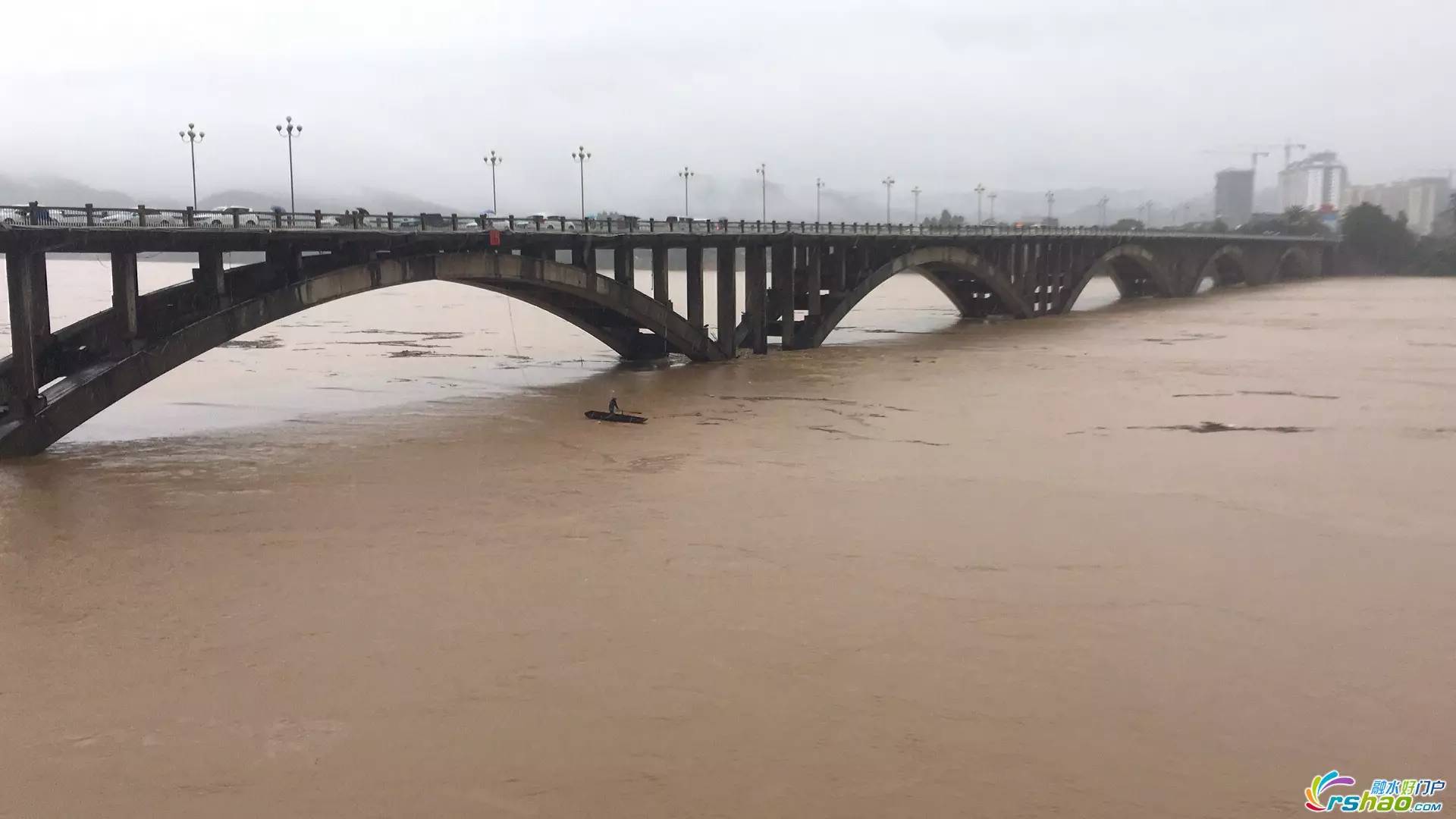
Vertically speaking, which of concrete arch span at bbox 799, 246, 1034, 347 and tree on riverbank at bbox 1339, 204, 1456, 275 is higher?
tree on riverbank at bbox 1339, 204, 1456, 275

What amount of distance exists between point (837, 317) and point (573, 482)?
35281 millimetres

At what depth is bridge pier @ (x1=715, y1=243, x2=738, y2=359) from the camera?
51.2 metres

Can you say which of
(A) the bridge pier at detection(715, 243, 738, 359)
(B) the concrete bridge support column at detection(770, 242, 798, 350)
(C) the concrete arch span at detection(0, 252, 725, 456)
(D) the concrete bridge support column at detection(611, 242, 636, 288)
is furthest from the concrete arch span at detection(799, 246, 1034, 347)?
(C) the concrete arch span at detection(0, 252, 725, 456)

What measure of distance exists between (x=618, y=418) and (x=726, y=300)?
18345 mm

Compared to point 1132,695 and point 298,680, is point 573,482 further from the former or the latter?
point 1132,695

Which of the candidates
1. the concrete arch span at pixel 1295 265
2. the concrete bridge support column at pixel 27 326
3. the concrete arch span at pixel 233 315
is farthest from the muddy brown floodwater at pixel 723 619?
the concrete arch span at pixel 1295 265

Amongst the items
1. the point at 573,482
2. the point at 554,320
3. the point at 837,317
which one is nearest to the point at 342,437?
the point at 573,482

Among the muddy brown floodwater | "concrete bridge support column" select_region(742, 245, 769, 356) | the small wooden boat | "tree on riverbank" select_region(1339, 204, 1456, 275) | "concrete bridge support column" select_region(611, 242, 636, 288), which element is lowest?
the muddy brown floodwater

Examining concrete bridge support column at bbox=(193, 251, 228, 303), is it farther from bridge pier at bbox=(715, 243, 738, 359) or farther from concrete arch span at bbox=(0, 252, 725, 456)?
bridge pier at bbox=(715, 243, 738, 359)

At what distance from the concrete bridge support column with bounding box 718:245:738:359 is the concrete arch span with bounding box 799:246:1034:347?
581cm

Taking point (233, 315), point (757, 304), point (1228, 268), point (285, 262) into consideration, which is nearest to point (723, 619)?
point (233, 315)

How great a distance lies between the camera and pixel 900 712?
43.5ft

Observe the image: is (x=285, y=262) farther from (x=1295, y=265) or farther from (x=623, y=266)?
(x=1295, y=265)

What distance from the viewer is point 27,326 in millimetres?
27047
